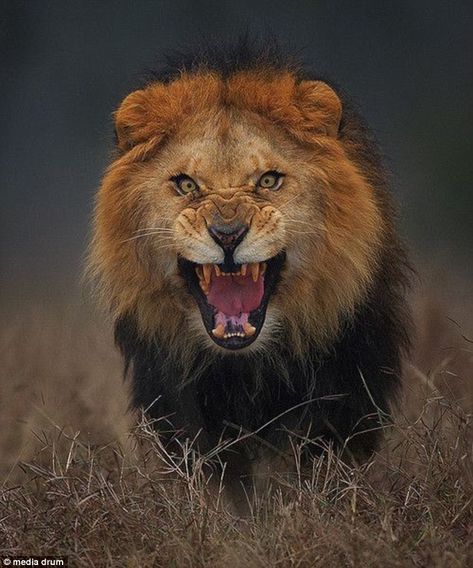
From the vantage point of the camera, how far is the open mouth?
5184 mm

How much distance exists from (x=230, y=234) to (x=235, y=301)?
0.33 m

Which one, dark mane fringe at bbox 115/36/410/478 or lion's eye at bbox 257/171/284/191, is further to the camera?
dark mane fringe at bbox 115/36/410/478

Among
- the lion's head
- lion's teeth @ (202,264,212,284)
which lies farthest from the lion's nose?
lion's teeth @ (202,264,212,284)

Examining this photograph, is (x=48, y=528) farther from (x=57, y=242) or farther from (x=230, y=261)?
(x=57, y=242)

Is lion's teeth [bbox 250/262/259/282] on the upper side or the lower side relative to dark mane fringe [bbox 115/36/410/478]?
upper

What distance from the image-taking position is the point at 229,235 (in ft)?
16.3

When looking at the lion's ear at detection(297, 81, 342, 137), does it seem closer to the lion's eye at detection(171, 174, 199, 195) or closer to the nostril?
the lion's eye at detection(171, 174, 199, 195)

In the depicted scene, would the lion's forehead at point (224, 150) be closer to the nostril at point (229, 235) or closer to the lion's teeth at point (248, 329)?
the nostril at point (229, 235)

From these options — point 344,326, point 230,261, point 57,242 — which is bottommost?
point 57,242

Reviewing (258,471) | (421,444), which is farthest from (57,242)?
(421,444)

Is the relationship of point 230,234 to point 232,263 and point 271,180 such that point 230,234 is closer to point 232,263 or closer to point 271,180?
point 232,263

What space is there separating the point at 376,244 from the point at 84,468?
1353 mm

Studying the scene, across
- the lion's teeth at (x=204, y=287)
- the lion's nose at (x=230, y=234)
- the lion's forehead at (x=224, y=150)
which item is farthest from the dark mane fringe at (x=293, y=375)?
the lion's nose at (x=230, y=234)

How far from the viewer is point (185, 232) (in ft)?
16.8
